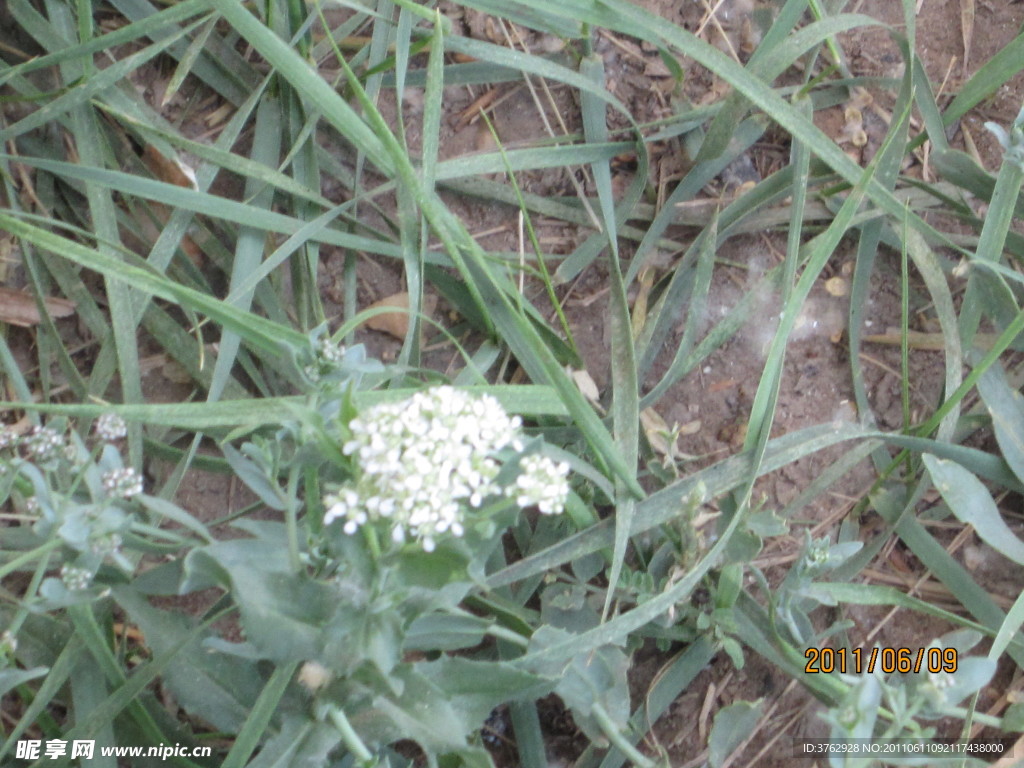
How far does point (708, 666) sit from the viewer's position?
56.7 inches

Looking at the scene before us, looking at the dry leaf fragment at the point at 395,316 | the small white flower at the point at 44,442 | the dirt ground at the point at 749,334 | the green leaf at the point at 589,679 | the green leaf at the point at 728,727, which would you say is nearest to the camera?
the small white flower at the point at 44,442

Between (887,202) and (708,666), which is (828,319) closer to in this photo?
(887,202)

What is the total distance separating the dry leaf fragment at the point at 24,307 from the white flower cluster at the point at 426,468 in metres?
0.96

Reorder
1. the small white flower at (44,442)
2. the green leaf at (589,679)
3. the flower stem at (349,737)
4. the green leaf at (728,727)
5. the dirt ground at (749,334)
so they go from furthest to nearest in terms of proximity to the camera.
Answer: the dirt ground at (749,334) → the green leaf at (728,727) → the green leaf at (589,679) → the small white flower at (44,442) → the flower stem at (349,737)

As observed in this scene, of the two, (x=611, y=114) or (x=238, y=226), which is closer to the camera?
(x=238, y=226)

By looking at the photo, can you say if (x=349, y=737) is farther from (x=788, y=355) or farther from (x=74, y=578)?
(x=788, y=355)

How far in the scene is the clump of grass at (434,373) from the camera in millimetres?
1073

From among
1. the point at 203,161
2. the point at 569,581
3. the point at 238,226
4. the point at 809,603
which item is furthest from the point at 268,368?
the point at 809,603

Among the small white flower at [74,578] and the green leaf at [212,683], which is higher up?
the small white flower at [74,578]

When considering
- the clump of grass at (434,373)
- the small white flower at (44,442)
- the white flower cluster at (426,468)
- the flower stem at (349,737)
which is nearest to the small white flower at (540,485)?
the white flower cluster at (426,468)

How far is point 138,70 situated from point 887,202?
1374 millimetres

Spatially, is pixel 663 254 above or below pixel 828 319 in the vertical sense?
above

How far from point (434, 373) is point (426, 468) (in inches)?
22.9

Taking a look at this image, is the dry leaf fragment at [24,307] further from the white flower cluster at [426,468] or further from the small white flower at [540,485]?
the small white flower at [540,485]
